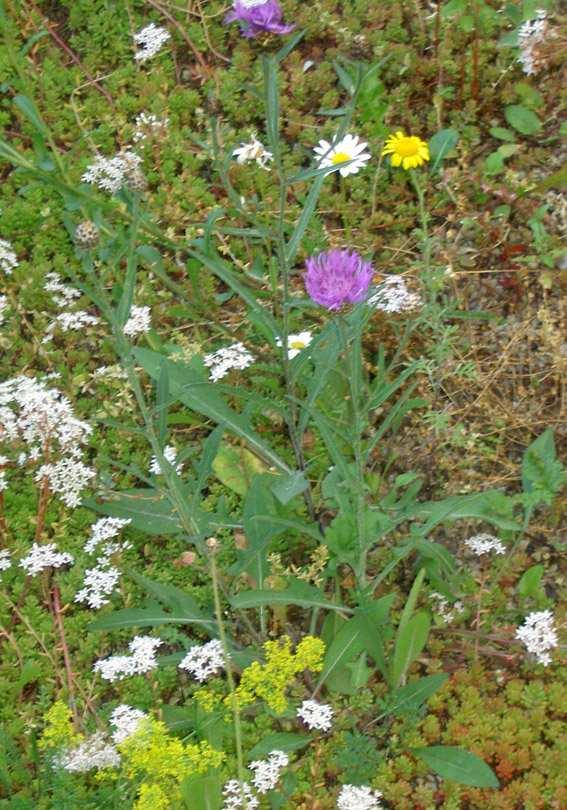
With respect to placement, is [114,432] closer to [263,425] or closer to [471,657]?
[263,425]

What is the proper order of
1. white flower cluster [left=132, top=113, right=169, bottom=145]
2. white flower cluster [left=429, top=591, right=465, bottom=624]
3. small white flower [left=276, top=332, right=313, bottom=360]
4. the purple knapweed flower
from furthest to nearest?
white flower cluster [left=132, top=113, right=169, bottom=145] < small white flower [left=276, top=332, right=313, bottom=360] < white flower cluster [left=429, top=591, right=465, bottom=624] < the purple knapweed flower

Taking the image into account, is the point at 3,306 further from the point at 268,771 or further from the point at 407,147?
the point at 268,771

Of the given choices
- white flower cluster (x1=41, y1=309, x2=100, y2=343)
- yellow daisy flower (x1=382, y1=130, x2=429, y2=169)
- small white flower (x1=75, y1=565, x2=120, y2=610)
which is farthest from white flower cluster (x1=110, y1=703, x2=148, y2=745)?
yellow daisy flower (x1=382, y1=130, x2=429, y2=169)

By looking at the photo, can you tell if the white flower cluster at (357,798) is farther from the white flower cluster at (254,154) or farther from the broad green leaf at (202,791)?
the white flower cluster at (254,154)

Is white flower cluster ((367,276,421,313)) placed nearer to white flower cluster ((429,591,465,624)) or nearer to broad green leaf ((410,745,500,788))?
white flower cluster ((429,591,465,624))

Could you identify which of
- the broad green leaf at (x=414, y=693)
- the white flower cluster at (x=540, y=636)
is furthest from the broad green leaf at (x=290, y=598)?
the white flower cluster at (x=540, y=636)

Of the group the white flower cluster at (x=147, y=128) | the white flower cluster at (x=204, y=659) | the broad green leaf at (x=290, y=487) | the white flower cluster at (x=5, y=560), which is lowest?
the white flower cluster at (x=204, y=659)

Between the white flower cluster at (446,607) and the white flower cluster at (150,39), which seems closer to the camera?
the white flower cluster at (446,607)
